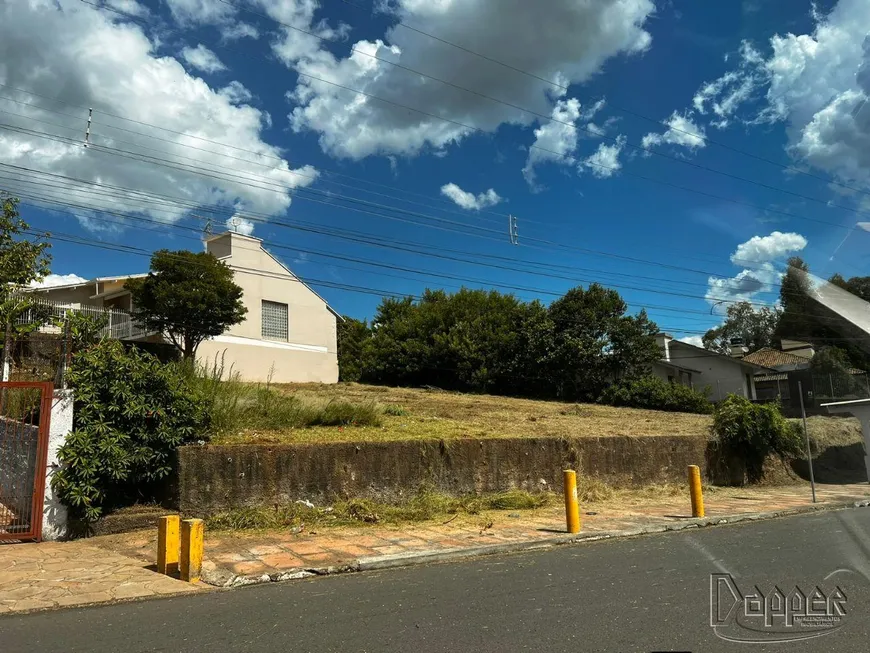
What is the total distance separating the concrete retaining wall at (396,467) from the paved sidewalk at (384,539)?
75cm

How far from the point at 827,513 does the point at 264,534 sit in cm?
1026

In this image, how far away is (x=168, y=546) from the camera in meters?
7.03

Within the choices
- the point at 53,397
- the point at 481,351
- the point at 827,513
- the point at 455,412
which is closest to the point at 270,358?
the point at 481,351

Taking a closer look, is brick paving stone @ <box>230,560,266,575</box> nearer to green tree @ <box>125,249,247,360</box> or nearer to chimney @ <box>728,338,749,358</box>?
green tree @ <box>125,249,247,360</box>

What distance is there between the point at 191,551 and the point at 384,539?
2859 mm

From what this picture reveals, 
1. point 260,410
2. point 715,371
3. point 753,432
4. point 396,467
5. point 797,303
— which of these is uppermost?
point 715,371

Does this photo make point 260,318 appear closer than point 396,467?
No

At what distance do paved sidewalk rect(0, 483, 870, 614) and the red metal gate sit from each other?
442 mm

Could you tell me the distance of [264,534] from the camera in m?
8.85

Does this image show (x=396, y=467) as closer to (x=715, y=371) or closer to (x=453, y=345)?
(x=453, y=345)

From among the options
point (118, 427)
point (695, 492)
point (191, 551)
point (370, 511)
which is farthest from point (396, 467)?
point (695, 492)

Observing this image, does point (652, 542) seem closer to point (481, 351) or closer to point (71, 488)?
point (71, 488)

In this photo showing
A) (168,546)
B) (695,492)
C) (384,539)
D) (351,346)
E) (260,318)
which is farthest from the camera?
(351,346)

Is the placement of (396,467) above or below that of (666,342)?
below
